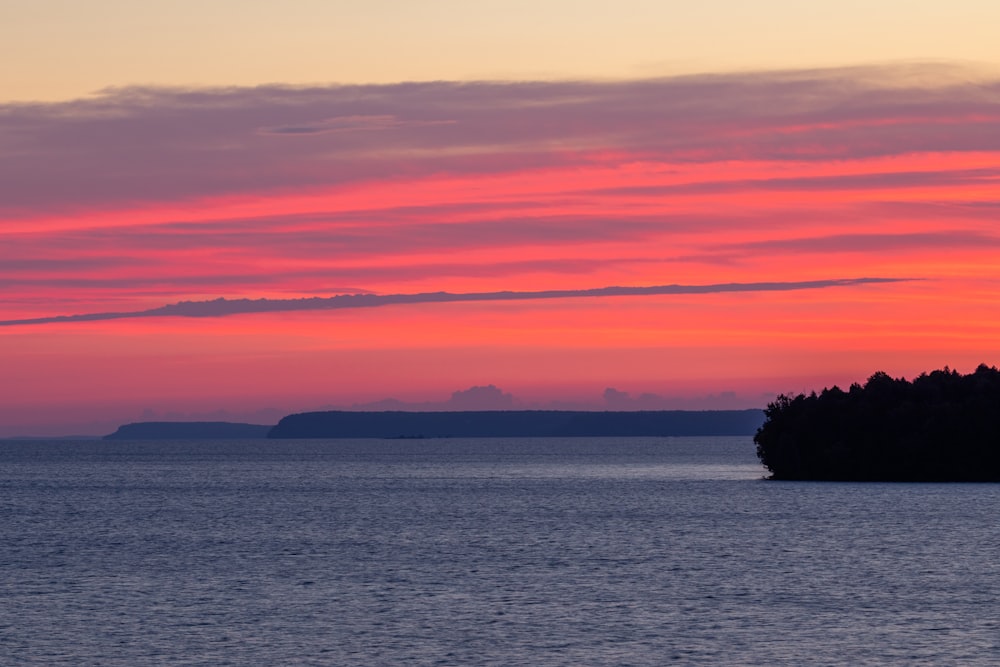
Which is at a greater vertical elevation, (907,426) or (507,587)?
(907,426)

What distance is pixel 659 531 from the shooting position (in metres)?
117

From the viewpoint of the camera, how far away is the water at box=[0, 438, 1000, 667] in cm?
5828

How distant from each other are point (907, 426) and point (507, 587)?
113014 millimetres

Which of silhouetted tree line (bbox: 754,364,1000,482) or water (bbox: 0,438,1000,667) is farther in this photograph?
silhouetted tree line (bbox: 754,364,1000,482)

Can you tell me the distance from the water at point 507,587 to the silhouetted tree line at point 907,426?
36.9m

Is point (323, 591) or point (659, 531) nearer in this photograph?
point (323, 591)

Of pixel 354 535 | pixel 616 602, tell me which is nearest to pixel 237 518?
pixel 354 535

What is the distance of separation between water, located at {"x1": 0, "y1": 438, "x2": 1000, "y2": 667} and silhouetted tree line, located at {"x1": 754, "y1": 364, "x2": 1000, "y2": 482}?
121ft

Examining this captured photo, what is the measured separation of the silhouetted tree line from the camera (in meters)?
179

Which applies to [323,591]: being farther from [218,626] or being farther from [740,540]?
[740,540]

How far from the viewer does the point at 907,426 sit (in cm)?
18088

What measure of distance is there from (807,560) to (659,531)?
2517 centimetres

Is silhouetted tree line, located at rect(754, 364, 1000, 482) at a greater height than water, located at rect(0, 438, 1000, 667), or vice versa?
silhouetted tree line, located at rect(754, 364, 1000, 482)

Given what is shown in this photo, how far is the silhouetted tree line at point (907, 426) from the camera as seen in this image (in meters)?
179
